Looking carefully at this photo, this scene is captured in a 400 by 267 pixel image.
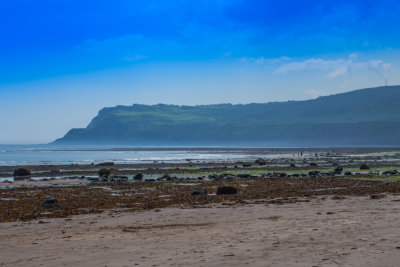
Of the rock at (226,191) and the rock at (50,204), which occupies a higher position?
the rock at (226,191)

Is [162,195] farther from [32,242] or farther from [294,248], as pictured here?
[294,248]

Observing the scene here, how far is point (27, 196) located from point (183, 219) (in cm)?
1266

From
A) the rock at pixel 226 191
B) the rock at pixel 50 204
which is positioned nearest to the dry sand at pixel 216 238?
the rock at pixel 50 204

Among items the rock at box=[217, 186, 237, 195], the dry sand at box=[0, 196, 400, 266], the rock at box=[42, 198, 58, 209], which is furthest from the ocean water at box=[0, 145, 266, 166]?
the dry sand at box=[0, 196, 400, 266]

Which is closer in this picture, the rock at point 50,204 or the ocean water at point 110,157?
the rock at point 50,204

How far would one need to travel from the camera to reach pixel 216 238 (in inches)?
477

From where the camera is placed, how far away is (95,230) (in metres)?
14.2

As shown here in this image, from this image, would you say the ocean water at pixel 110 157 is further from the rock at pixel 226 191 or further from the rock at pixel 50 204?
the rock at pixel 50 204

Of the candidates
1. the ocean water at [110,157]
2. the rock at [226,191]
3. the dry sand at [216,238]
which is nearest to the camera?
the dry sand at [216,238]

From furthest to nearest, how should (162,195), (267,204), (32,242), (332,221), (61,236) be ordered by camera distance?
(162,195) → (267,204) → (332,221) → (61,236) → (32,242)

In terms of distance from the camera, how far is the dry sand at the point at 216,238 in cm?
984

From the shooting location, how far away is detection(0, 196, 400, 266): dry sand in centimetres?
984

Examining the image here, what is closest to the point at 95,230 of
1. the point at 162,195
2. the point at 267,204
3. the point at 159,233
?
the point at 159,233

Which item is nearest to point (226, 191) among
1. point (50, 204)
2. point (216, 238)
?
point (50, 204)
